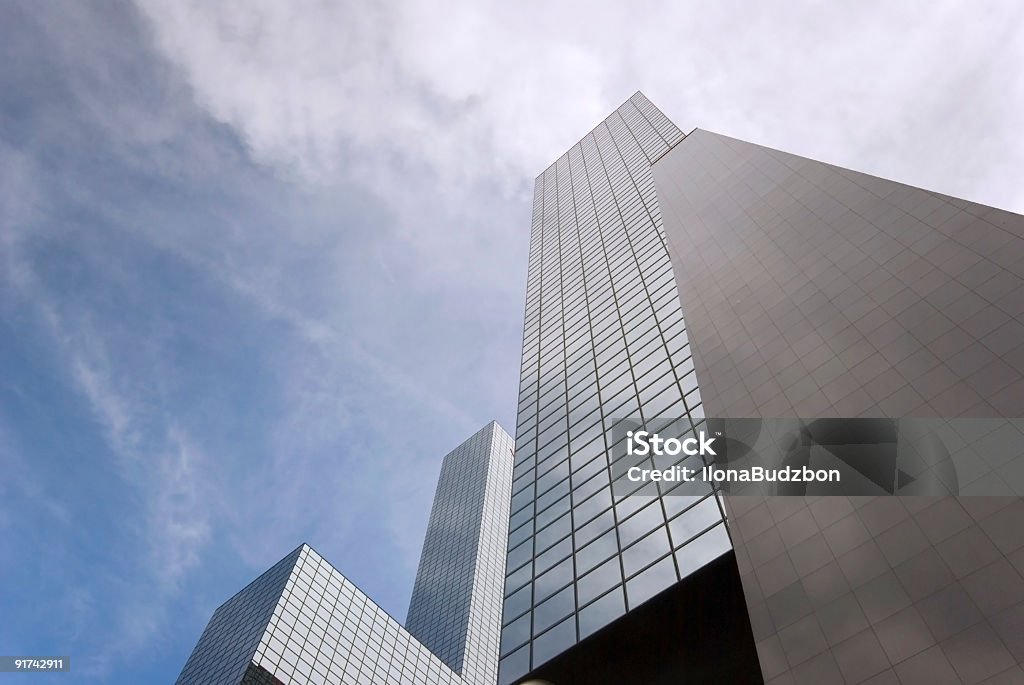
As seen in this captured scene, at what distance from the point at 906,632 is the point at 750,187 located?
29.0 meters

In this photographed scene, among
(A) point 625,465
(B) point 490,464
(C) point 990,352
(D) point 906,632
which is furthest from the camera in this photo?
(B) point 490,464

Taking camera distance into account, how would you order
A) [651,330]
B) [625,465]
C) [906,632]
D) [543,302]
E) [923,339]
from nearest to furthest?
[906,632], [923,339], [625,465], [651,330], [543,302]

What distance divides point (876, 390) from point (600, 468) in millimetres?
11783

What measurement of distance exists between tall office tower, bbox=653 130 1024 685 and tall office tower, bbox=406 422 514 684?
325ft

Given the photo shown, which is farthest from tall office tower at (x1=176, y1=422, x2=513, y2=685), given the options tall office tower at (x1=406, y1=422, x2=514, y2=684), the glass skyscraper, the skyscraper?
the skyscraper

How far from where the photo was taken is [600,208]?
64125 millimetres

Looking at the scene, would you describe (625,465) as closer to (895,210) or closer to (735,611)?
(735,611)

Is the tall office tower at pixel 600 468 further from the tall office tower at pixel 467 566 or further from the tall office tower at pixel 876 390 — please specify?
the tall office tower at pixel 467 566

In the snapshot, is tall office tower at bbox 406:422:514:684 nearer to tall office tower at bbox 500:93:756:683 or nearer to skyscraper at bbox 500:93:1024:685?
tall office tower at bbox 500:93:756:683

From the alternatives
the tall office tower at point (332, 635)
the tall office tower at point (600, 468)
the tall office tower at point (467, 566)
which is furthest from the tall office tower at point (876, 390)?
the tall office tower at point (467, 566)

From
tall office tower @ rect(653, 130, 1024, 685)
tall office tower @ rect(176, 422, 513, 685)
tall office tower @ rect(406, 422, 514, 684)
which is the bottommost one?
tall office tower @ rect(653, 130, 1024, 685)

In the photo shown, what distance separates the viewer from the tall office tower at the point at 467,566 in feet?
408

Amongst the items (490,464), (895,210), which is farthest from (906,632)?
(490,464)

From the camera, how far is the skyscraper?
14938 millimetres
